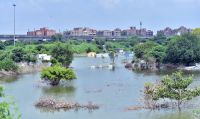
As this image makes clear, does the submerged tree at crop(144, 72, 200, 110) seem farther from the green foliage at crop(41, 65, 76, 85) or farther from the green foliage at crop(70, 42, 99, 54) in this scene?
the green foliage at crop(70, 42, 99, 54)

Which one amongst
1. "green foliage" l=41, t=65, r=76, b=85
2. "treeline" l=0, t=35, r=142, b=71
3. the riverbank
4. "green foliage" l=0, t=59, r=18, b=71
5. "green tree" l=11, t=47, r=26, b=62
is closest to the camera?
"green foliage" l=41, t=65, r=76, b=85

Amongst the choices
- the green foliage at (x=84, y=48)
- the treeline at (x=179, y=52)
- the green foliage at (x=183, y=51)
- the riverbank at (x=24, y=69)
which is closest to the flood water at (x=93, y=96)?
the riverbank at (x=24, y=69)

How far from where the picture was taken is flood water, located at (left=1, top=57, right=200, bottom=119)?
2727 cm

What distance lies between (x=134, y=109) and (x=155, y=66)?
113 feet

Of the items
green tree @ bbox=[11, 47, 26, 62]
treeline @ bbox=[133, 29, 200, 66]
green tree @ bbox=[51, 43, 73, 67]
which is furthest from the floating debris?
treeline @ bbox=[133, 29, 200, 66]

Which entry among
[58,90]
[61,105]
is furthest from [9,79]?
[61,105]

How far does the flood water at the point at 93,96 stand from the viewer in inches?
1073

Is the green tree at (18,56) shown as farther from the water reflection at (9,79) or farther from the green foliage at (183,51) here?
the green foliage at (183,51)

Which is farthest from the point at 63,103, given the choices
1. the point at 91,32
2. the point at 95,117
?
the point at 91,32

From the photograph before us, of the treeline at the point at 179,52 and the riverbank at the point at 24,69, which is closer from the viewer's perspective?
the riverbank at the point at 24,69

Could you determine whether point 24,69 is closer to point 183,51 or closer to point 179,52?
point 179,52

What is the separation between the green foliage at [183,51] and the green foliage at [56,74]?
23825mm

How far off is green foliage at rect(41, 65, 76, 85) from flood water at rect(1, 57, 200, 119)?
93cm

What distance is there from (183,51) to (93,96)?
28546mm
